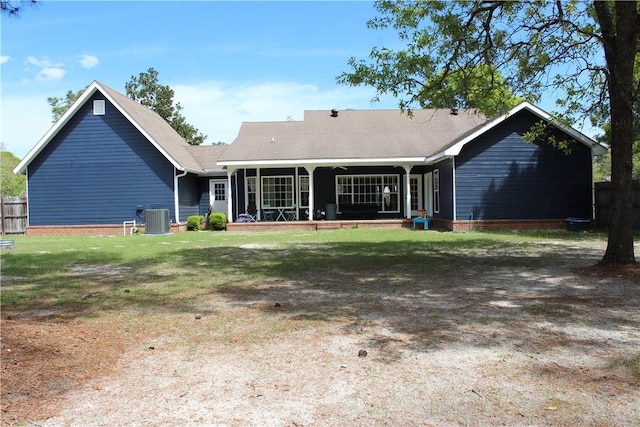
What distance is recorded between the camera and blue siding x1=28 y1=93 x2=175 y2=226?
22.0 meters

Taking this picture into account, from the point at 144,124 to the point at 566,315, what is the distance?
2035 centimetres

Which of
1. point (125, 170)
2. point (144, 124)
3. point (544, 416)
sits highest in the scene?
point (144, 124)

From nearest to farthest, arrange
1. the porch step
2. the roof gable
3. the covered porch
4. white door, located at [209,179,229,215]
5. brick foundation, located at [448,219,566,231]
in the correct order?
1. brick foundation, located at [448,219,566,231]
2. the roof gable
3. the porch step
4. the covered porch
5. white door, located at [209,179,229,215]

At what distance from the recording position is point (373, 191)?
24.0m

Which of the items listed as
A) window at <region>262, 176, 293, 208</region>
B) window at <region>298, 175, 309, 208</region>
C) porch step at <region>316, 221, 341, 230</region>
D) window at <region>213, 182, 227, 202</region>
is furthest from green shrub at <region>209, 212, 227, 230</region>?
porch step at <region>316, 221, 341, 230</region>

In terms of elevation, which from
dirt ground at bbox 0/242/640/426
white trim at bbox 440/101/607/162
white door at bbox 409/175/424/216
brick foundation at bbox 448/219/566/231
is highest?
white trim at bbox 440/101/607/162

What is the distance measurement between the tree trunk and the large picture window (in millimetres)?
15028

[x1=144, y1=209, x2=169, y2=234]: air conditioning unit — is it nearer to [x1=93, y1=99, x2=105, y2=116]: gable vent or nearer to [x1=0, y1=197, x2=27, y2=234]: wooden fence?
[x1=93, y1=99, x2=105, y2=116]: gable vent

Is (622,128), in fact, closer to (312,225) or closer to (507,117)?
(507,117)

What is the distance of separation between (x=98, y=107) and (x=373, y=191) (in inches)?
509

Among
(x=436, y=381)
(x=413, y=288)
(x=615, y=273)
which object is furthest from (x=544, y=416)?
(x=615, y=273)

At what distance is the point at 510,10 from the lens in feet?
34.6

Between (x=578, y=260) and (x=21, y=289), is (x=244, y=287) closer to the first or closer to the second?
(x=21, y=289)

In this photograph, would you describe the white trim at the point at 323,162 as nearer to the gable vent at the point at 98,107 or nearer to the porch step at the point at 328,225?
the porch step at the point at 328,225
